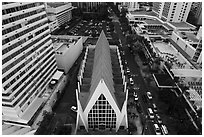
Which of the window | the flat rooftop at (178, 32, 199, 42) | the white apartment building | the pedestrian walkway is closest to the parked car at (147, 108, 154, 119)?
the window

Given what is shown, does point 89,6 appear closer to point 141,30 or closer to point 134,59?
point 141,30

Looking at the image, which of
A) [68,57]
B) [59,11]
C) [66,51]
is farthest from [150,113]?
[59,11]

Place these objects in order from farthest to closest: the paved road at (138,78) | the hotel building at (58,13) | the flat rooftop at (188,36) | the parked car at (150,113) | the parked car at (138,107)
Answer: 1. the hotel building at (58,13)
2. the flat rooftop at (188,36)
3. the parked car at (138,107)
4. the parked car at (150,113)
5. the paved road at (138,78)

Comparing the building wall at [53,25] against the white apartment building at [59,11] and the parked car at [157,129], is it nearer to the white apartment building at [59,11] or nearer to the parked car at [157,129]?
the white apartment building at [59,11]

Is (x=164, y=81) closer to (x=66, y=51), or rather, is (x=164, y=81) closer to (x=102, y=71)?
(x=102, y=71)

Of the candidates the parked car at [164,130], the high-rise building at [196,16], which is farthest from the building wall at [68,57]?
the high-rise building at [196,16]

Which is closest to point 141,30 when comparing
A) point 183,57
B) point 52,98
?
point 183,57
